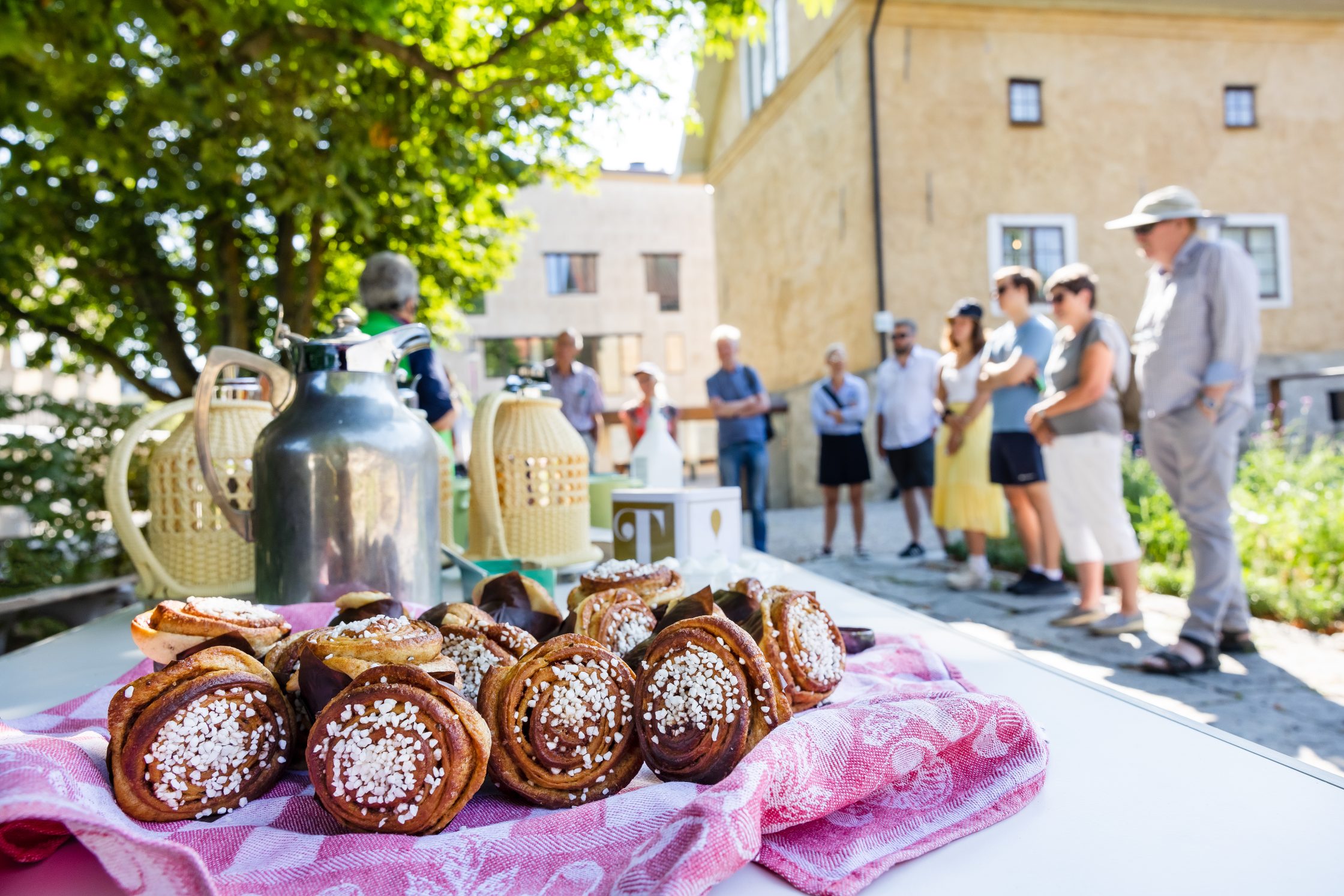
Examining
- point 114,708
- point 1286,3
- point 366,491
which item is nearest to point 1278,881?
point 114,708

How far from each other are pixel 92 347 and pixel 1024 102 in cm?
1165

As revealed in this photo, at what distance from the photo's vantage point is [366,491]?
112 cm

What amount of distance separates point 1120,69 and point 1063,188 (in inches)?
73.9

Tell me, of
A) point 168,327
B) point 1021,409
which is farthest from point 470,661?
point 168,327

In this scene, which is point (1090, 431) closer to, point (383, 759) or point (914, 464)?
point (914, 464)

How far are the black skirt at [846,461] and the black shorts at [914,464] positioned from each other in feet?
0.82

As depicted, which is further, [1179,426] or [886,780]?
[1179,426]

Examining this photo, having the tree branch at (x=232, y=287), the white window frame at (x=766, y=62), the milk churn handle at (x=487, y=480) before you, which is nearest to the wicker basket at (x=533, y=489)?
the milk churn handle at (x=487, y=480)

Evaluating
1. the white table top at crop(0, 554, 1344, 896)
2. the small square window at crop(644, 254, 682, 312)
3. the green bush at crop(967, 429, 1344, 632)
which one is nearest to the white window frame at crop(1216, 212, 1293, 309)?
the green bush at crop(967, 429, 1344, 632)

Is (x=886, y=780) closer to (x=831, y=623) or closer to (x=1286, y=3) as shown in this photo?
(x=831, y=623)

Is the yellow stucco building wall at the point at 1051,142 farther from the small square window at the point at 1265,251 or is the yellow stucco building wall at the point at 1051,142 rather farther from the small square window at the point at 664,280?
the small square window at the point at 664,280

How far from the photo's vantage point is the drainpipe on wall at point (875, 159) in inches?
472

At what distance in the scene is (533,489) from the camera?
162cm

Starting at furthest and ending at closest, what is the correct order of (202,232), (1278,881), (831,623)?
(202,232) < (831,623) < (1278,881)
